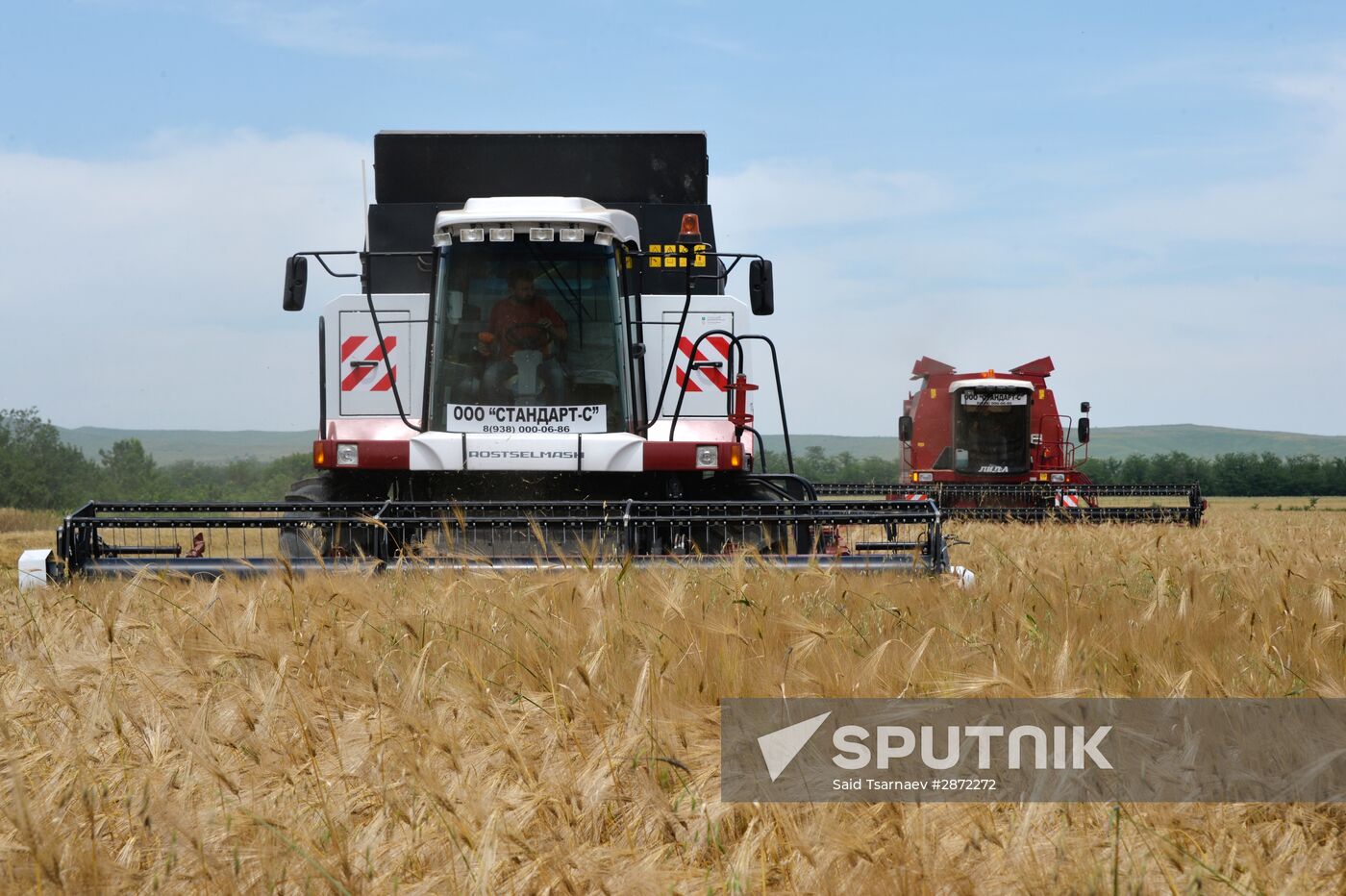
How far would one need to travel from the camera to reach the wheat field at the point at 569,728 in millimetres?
1779

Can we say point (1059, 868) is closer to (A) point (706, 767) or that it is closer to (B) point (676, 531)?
(A) point (706, 767)

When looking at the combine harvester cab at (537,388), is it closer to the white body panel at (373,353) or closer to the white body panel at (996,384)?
the white body panel at (373,353)

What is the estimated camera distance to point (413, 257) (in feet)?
26.6

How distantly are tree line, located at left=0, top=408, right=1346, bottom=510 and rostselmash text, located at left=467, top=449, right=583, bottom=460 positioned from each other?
107 ft

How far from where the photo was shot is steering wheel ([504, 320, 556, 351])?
277 inches

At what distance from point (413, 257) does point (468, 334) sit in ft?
4.36

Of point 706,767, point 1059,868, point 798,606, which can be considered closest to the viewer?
point 1059,868

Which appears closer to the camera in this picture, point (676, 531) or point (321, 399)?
point (676, 531)

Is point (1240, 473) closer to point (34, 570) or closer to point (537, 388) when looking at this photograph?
point (537, 388)

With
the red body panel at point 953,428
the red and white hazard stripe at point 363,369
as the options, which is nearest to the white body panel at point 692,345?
the red and white hazard stripe at point 363,369

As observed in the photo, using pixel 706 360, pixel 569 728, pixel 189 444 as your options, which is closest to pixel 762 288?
pixel 706 360

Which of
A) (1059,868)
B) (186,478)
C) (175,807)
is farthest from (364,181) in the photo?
(186,478)

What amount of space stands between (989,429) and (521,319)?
14.0m

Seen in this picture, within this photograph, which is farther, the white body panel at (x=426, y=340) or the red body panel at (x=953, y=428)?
the red body panel at (x=953, y=428)
